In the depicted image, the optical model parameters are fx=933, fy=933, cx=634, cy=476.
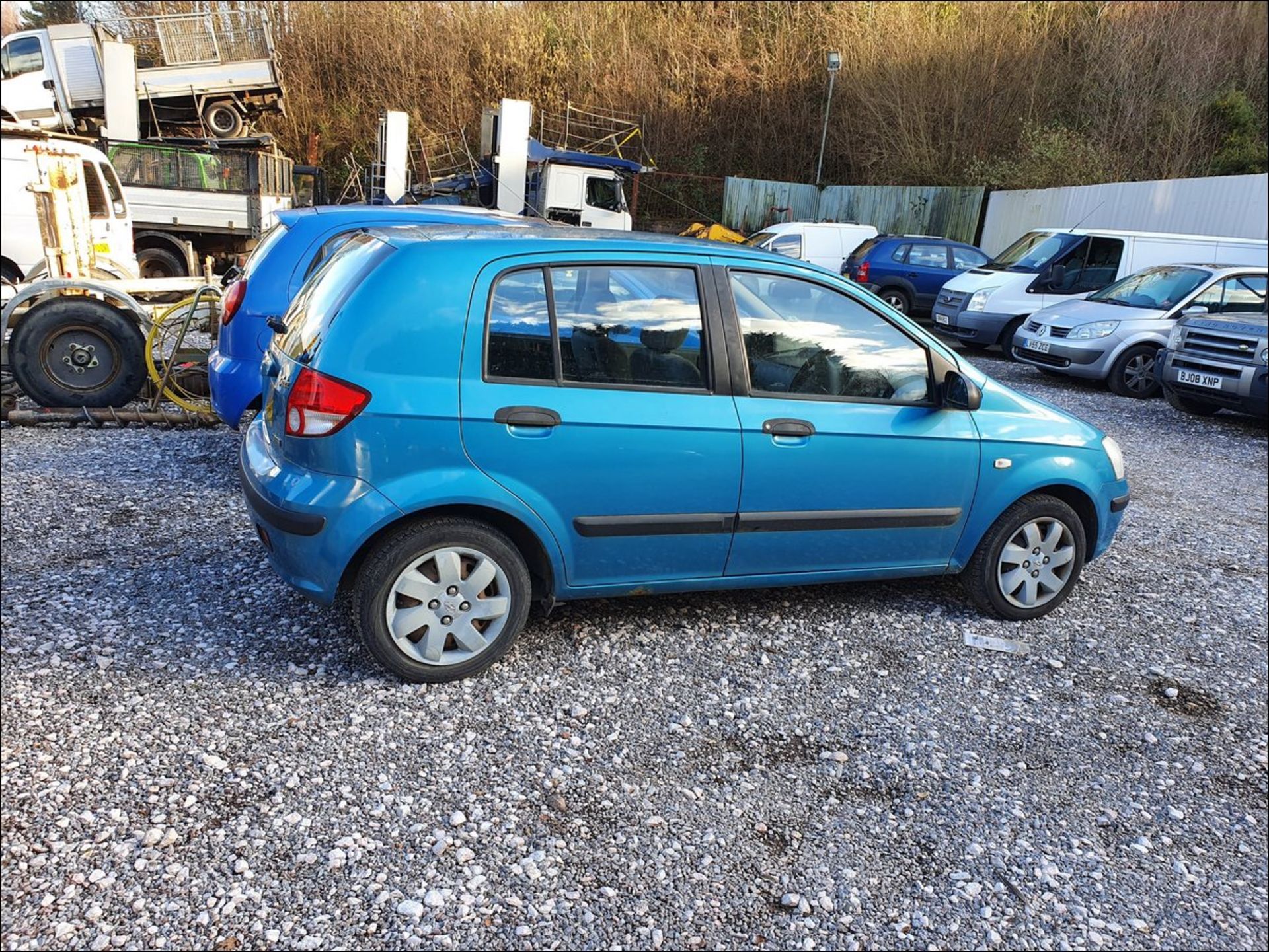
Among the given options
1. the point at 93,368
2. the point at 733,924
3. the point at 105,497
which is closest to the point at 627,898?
the point at 733,924

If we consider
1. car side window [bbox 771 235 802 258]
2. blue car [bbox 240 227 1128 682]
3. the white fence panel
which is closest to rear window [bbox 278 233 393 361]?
blue car [bbox 240 227 1128 682]

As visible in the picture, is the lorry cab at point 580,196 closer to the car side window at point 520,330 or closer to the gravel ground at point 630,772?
the gravel ground at point 630,772

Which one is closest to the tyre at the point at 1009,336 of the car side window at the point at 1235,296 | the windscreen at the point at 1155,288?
the windscreen at the point at 1155,288

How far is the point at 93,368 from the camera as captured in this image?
24.0 ft

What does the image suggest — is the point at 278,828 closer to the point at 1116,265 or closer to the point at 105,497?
the point at 105,497

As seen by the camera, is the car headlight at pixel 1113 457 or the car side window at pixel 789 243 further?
the car side window at pixel 789 243

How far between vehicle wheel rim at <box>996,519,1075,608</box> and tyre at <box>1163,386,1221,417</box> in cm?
687

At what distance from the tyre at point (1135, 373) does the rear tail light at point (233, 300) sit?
393 inches

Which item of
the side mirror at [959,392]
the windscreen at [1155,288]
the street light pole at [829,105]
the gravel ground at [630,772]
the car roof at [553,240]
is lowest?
the gravel ground at [630,772]

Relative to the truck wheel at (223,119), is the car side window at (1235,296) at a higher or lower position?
lower

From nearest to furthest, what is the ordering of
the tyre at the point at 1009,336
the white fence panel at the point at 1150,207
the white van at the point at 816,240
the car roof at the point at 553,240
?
the car roof at the point at 553,240
the tyre at the point at 1009,336
the white fence panel at the point at 1150,207
the white van at the point at 816,240

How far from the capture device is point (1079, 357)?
37.5ft

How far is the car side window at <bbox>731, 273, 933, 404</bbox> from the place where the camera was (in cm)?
382

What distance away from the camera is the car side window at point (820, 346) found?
3.82 m
